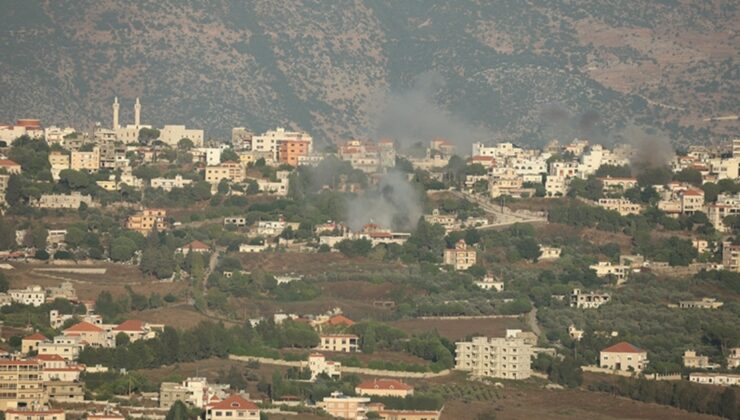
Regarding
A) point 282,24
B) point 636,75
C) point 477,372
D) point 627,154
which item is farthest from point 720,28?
point 477,372

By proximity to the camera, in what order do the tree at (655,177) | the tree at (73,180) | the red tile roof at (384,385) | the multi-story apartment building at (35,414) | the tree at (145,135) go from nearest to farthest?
the multi-story apartment building at (35,414)
the red tile roof at (384,385)
the tree at (73,180)
the tree at (655,177)
the tree at (145,135)

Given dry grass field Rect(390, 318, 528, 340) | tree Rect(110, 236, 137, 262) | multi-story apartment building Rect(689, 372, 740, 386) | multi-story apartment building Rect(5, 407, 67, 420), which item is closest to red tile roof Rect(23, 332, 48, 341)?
multi-story apartment building Rect(5, 407, 67, 420)

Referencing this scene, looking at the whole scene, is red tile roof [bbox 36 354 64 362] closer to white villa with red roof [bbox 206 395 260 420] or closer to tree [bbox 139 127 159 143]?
white villa with red roof [bbox 206 395 260 420]

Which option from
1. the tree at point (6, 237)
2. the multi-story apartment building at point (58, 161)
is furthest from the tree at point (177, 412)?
the multi-story apartment building at point (58, 161)

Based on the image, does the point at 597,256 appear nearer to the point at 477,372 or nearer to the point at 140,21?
the point at 477,372

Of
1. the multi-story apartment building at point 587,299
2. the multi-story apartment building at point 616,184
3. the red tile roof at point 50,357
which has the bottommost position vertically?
the red tile roof at point 50,357

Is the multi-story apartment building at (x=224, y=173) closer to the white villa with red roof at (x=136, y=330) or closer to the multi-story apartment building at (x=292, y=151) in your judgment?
the multi-story apartment building at (x=292, y=151)
